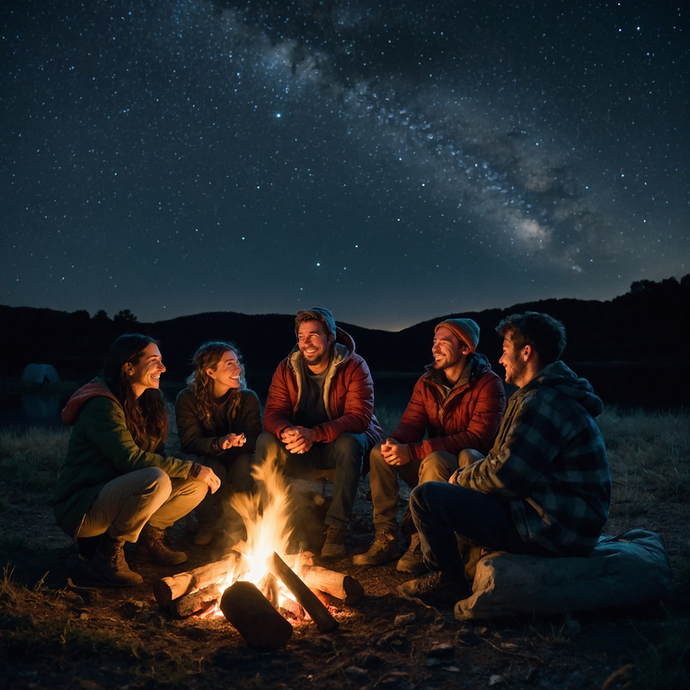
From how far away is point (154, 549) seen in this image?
151 inches

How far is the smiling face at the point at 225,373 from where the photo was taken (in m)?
4.49

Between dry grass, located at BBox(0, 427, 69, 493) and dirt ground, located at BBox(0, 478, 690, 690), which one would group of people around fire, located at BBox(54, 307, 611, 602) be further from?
dry grass, located at BBox(0, 427, 69, 493)

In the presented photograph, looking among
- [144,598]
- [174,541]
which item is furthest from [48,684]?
[174,541]

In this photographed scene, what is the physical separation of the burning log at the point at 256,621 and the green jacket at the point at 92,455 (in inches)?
46.0

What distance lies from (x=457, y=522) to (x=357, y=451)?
1342mm

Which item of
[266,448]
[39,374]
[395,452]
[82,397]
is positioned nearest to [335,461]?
[266,448]

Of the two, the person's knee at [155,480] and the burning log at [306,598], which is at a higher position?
the person's knee at [155,480]

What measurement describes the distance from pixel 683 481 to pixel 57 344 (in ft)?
183

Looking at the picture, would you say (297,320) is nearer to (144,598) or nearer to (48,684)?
(144,598)

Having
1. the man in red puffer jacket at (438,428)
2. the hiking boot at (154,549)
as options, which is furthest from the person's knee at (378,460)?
the hiking boot at (154,549)

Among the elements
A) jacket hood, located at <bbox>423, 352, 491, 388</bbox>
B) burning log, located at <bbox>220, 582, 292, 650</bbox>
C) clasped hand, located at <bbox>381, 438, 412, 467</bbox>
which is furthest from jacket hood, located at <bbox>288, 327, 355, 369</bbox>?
burning log, located at <bbox>220, 582, 292, 650</bbox>

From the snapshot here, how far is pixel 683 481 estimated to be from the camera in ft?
17.6

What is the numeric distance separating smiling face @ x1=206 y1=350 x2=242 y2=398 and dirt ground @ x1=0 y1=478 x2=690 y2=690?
1.82 meters

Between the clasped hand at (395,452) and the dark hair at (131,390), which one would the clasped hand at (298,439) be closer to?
the clasped hand at (395,452)
